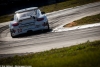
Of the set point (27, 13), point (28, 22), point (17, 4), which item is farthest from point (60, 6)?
point (28, 22)

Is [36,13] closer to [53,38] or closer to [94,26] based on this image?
[53,38]

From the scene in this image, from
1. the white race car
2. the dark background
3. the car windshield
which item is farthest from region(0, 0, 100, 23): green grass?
the white race car

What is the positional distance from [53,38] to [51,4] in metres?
17.2

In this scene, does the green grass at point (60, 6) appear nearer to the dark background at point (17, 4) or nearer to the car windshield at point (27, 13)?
the dark background at point (17, 4)

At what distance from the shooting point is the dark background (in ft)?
94.7

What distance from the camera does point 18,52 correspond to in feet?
34.2

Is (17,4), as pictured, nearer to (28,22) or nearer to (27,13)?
(27,13)

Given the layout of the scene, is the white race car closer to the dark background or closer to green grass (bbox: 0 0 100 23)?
green grass (bbox: 0 0 100 23)

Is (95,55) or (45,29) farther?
(45,29)

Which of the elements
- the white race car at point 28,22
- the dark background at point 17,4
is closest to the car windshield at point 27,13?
the white race car at point 28,22

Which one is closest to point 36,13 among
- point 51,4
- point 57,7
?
point 57,7

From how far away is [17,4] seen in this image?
1158 inches

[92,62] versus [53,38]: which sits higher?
[92,62]

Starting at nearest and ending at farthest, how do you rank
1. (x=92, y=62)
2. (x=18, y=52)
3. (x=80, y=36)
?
(x=92, y=62)
(x=18, y=52)
(x=80, y=36)
